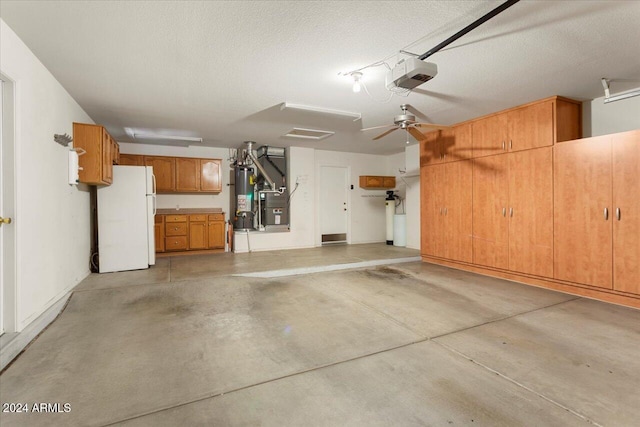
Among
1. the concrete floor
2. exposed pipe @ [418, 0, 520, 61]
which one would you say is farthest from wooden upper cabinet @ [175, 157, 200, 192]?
exposed pipe @ [418, 0, 520, 61]

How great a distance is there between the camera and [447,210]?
5301mm

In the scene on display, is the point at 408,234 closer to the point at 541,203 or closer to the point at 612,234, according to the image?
the point at 541,203

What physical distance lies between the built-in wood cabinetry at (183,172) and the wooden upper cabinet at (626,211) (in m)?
6.62

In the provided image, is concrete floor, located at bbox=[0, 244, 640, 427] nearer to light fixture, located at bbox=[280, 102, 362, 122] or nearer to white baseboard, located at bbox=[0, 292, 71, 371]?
white baseboard, located at bbox=[0, 292, 71, 371]

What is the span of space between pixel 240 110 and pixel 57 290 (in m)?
3.17

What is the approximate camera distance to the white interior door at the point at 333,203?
7.59 meters

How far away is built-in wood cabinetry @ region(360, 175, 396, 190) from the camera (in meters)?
7.71

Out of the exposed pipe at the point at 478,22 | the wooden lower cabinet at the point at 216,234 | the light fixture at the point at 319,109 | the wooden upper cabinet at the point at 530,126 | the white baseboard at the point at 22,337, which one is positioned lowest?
the white baseboard at the point at 22,337

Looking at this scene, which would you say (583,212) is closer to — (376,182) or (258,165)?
(376,182)

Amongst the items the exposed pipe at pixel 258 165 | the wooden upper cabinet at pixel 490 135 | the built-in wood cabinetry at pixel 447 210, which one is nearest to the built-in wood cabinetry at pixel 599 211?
the wooden upper cabinet at pixel 490 135

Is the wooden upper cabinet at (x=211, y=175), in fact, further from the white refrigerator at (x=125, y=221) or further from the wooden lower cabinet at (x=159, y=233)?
the white refrigerator at (x=125, y=221)

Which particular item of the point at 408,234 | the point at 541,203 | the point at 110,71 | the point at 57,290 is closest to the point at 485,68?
the point at 541,203

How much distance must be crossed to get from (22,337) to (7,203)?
1.10m

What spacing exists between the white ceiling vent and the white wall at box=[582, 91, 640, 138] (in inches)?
153
